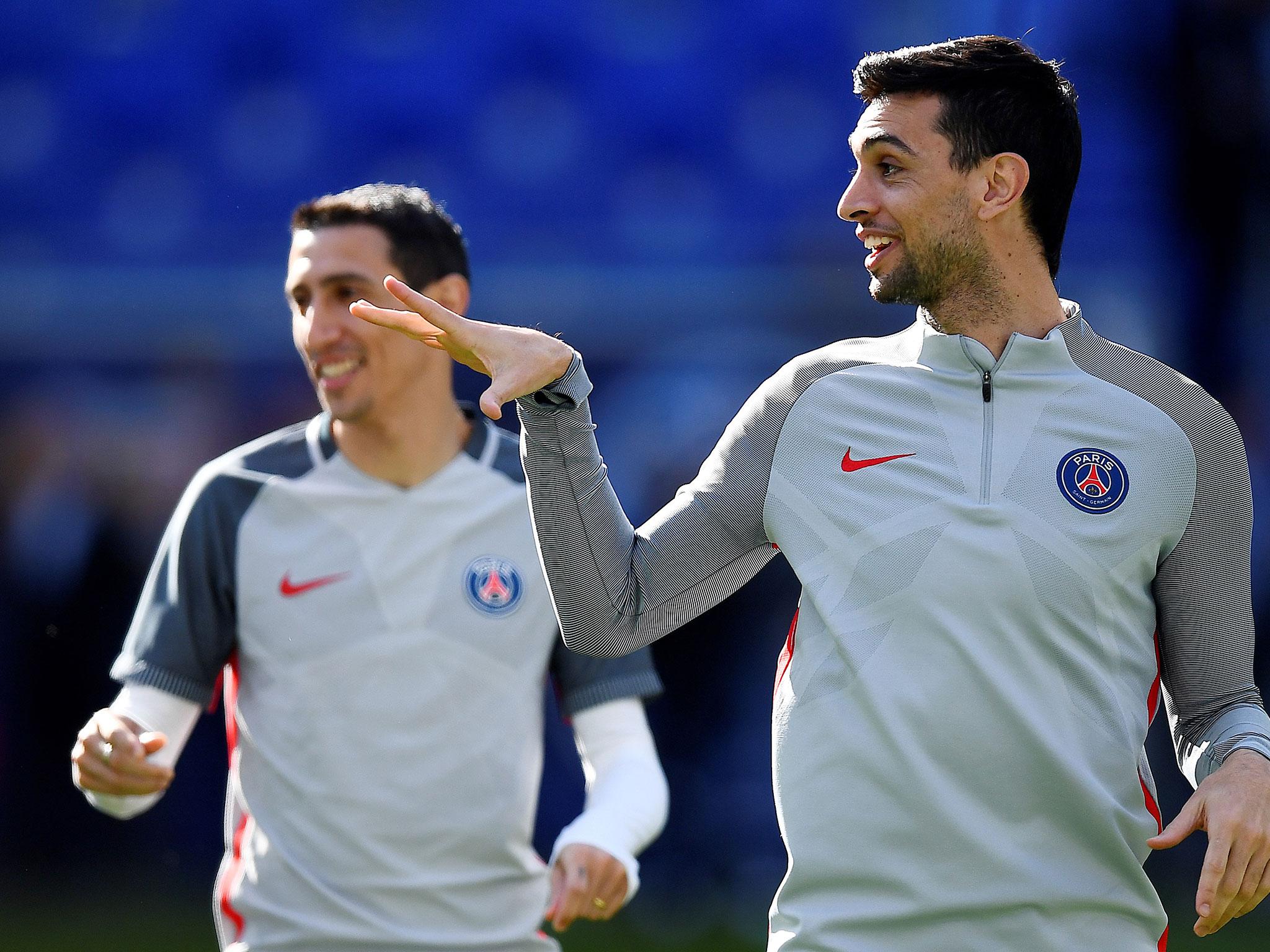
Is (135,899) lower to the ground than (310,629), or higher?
lower

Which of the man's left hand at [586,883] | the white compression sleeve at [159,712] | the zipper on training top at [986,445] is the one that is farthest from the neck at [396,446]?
the zipper on training top at [986,445]

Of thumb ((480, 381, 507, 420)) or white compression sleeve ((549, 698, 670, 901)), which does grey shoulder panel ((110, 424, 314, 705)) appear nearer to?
white compression sleeve ((549, 698, 670, 901))

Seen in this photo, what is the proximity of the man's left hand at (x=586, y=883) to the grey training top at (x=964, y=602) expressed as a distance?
2.27 ft

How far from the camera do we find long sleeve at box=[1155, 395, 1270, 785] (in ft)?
6.64

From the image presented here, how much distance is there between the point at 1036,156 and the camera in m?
2.27

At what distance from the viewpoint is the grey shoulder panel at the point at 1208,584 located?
2027 millimetres

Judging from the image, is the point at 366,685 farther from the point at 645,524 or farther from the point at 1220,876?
the point at 1220,876

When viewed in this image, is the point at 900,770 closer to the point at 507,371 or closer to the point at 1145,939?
the point at 1145,939

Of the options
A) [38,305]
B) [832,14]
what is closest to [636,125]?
[832,14]

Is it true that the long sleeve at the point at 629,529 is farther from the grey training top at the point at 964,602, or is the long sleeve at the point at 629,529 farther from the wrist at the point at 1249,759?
the wrist at the point at 1249,759

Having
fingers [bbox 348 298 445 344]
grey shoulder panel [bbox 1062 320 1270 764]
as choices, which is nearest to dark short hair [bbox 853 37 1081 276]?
grey shoulder panel [bbox 1062 320 1270 764]

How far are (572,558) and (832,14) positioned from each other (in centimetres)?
456

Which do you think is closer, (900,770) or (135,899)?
(900,770)

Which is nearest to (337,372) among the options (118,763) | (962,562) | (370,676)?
(370,676)
